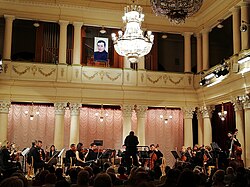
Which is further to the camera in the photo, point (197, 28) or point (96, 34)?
point (96, 34)

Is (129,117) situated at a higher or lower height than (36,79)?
lower

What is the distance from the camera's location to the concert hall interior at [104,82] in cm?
1630

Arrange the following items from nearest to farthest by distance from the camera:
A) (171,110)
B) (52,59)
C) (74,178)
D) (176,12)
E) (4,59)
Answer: (74,178), (176,12), (4,59), (52,59), (171,110)

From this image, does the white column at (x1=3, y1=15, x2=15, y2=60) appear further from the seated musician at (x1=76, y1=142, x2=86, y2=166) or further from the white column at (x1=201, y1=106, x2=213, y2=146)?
the white column at (x1=201, y1=106, x2=213, y2=146)

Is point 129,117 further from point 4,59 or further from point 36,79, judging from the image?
point 4,59

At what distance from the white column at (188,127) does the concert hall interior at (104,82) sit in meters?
0.05

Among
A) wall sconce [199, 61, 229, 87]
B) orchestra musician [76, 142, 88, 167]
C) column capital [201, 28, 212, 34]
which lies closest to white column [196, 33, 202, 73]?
column capital [201, 28, 212, 34]

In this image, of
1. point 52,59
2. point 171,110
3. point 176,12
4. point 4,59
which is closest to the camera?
point 176,12

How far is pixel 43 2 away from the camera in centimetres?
1705

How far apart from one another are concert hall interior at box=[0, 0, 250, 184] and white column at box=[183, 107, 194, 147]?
1.9 inches

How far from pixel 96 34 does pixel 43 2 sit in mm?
3826

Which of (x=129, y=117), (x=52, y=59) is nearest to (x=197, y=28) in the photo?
(x=129, y=117)

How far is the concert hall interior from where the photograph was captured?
53.5 ft

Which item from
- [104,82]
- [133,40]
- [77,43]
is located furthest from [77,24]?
[133,40]
